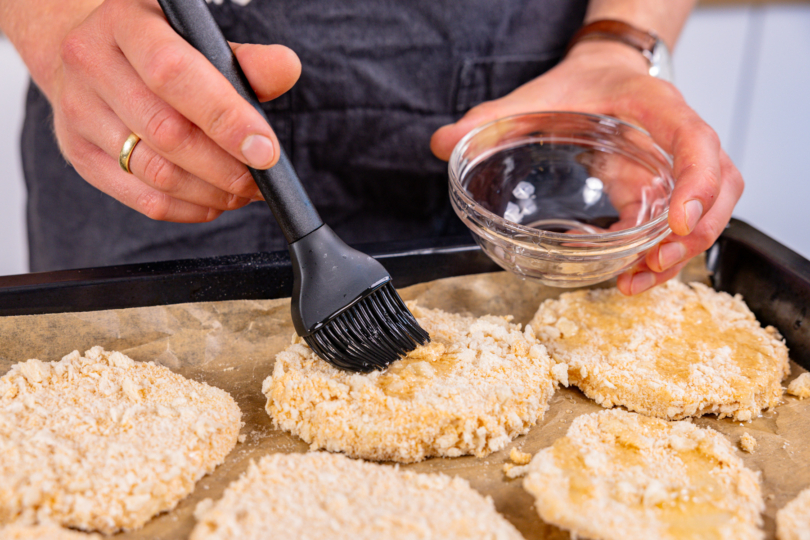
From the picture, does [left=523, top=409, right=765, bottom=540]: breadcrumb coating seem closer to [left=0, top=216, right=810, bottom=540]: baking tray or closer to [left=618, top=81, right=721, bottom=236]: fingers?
[left=0, top=216, right=810, bottom=540]: baking tray

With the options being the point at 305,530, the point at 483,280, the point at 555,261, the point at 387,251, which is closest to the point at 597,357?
the point at 555,261

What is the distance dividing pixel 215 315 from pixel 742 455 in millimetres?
777

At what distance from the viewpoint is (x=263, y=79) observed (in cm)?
74

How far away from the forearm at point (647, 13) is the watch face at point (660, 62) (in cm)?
5

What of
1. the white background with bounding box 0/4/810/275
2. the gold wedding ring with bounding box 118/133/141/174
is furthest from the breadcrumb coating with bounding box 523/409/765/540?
the white background with bounding box 0/4/810/275

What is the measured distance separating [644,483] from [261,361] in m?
0.56

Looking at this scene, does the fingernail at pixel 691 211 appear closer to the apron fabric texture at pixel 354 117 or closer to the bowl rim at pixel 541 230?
the bowl rim at pixel 541 230

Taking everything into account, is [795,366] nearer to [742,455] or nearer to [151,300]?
[742,455]

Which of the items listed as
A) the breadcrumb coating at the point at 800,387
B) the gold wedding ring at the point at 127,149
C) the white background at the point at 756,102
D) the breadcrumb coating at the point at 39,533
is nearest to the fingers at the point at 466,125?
the gold wedding ring at the point at 127,149

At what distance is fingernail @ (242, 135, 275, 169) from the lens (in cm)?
68

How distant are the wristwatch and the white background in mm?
1611

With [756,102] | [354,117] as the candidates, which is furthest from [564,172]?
[756,102]

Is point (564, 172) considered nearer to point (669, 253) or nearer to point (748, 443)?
point (669, 253)

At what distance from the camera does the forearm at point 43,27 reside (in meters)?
0.88
